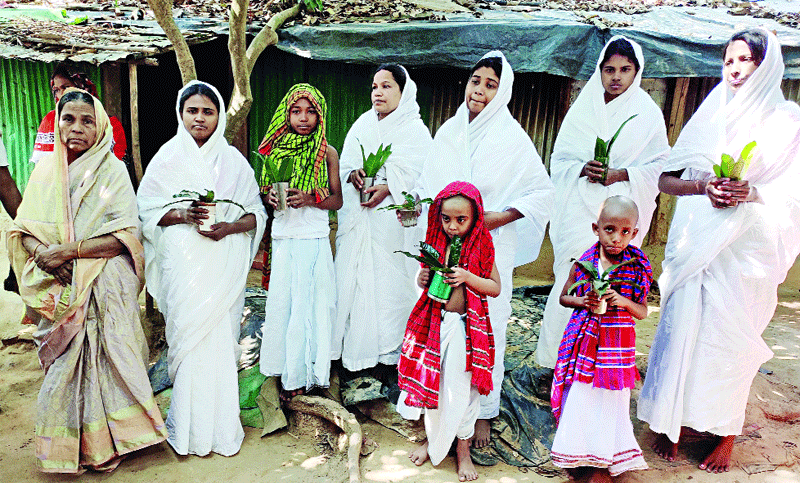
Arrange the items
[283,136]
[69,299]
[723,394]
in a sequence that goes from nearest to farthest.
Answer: [69,299], [723,394], [283,136]

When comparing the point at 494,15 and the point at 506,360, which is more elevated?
the point at 494,15

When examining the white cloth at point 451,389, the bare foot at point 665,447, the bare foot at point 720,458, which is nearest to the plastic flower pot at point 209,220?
the white cloth at point 451,389

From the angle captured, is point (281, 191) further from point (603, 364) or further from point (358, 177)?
point (603, 364)

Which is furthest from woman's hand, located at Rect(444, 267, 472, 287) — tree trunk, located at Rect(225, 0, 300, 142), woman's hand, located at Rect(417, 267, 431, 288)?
tree trunk, located at Rect(225, 0, 300, 142)

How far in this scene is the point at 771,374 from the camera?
473 centimetres

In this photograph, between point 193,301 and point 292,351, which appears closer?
point 193,301

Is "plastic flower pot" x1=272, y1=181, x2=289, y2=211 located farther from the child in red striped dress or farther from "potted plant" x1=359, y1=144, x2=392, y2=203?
the child in red striped dress

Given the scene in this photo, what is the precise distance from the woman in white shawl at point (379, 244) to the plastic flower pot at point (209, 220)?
3.14ft

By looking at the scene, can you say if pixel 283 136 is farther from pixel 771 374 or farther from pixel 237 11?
pixel 771 374

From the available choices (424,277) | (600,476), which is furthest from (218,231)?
(600,476)

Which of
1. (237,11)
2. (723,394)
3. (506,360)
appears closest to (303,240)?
(506,360)

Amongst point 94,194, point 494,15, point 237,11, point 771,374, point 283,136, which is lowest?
point 771,374

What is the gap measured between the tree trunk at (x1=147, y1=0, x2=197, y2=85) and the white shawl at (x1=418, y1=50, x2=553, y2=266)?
251 cm

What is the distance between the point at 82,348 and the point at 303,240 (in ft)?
4.59
